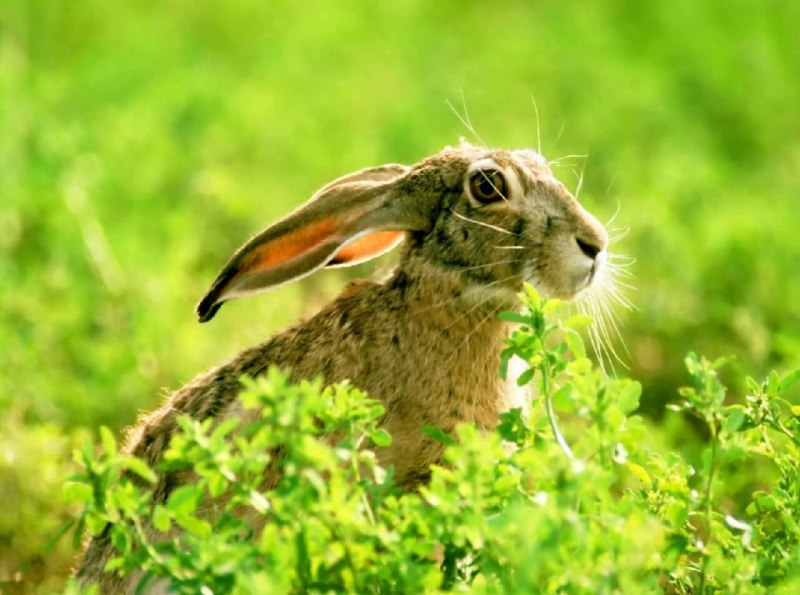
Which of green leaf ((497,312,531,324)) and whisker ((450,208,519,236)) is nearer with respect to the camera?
green leaf ((497,312,531,324))

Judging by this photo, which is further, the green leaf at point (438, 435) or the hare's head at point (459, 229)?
the hare's head at point (459, 229)

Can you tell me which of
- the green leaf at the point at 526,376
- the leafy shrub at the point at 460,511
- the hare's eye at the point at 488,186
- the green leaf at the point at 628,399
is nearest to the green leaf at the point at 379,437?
the leafy shrub at the point at 460,511

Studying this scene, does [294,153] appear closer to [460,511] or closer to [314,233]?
[314,233]

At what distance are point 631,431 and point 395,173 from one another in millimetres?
1935

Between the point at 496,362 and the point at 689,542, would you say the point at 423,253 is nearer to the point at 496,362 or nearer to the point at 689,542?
the point at 496,362

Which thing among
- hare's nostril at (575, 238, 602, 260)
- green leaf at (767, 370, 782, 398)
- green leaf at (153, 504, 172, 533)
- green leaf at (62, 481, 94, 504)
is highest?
green leaf at (62, 481, 94, 504)

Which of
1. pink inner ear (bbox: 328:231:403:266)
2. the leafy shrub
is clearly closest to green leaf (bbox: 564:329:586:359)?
the leafy shrub

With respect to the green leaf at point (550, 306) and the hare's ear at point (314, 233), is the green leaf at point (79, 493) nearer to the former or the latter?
the green leaf at point (550, 306)

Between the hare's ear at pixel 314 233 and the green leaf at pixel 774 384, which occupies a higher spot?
the hare's ear at pixel 314 233

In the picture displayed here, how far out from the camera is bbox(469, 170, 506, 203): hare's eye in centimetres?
509

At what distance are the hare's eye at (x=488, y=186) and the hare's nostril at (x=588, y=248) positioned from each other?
0.98 feet

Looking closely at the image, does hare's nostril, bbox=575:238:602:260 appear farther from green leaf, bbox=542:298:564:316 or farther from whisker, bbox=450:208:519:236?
green leaf, bbox=542:298:564:316

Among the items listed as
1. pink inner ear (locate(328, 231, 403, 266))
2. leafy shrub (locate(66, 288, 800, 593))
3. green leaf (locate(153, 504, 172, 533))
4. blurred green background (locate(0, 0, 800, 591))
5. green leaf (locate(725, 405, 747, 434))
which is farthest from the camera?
blurred green background (locate(0, 0, 800, 591))

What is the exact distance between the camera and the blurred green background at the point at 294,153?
680 centimetres
